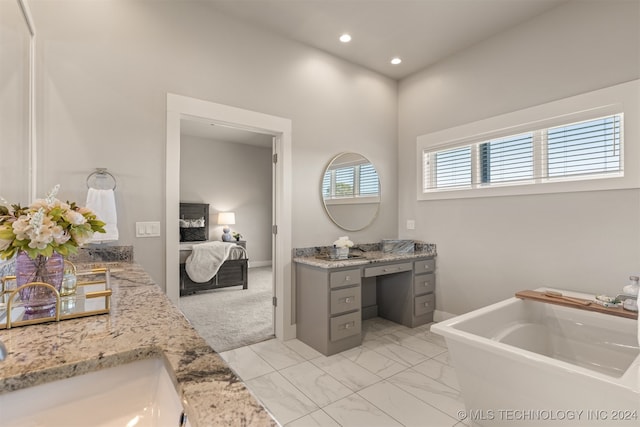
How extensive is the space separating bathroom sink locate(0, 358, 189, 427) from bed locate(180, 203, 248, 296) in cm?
425

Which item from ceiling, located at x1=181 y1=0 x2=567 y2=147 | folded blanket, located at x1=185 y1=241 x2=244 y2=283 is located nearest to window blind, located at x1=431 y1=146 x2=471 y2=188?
ceiling, located at x1=181 y1=0 x2=567 y2=147

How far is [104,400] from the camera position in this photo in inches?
29.6

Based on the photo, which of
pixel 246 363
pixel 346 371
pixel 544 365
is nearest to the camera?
pixel 544 365

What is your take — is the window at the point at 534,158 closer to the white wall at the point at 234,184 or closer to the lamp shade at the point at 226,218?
the lamp shade at the point at 226,218

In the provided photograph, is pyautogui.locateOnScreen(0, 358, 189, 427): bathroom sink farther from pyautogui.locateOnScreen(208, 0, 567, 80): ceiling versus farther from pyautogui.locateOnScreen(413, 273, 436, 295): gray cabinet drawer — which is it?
pyautogui.locateOnScreen(413, 273, 436, 295): gray cabinet drawer

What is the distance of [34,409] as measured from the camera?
68cm

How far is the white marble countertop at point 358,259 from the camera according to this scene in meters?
2.81

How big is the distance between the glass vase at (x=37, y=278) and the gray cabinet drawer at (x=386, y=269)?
7.83 feet

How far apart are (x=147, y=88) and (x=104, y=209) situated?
98 cm

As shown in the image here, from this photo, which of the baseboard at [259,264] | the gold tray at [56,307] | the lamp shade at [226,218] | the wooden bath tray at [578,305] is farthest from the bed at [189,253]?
the wooden bath tray at [578,305]

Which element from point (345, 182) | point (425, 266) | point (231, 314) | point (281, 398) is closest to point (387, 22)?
point (345, 182)

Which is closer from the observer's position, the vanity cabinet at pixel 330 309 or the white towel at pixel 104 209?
the white towel at pixel 104 209

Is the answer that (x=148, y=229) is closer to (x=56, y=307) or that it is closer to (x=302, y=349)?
(x=56, y=307)

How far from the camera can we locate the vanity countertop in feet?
9.21
